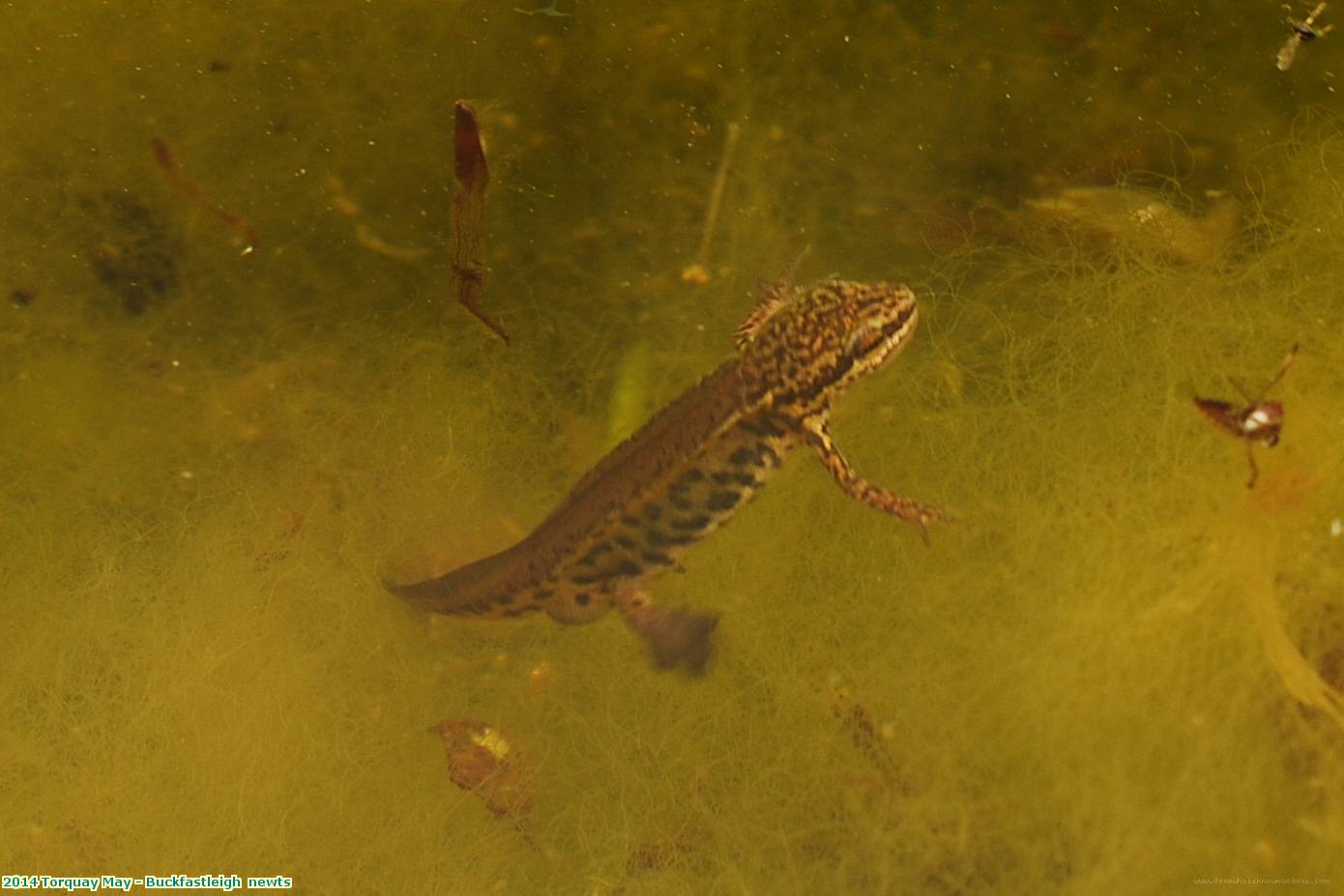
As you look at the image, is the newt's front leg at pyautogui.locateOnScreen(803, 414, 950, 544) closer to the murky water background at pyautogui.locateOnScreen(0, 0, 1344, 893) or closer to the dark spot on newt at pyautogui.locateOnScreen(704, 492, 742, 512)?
the murky water background at pyautogui.locateOnScreen(0, 0, 1344, 893)

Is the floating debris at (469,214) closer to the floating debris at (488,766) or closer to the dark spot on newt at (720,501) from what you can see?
the dark spot on newt at (720,501)

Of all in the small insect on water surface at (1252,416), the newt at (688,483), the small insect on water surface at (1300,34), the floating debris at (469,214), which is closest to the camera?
the small insect on water surface at (1252,416)

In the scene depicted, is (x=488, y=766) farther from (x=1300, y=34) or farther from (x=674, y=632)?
(x=1300, y=34)

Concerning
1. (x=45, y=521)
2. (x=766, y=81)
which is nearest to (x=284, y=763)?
(x=45, y=521)

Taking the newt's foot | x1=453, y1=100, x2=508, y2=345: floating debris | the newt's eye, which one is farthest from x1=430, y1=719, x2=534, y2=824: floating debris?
the newt's eye

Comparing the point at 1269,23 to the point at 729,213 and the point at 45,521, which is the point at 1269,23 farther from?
the point at 45,521

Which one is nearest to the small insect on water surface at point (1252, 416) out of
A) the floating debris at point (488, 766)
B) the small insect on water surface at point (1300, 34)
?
the small insect on water surface at point (1300, 34)
